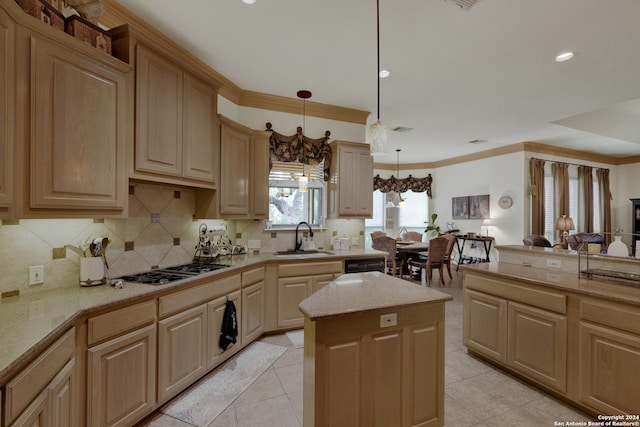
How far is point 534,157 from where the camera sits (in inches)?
246

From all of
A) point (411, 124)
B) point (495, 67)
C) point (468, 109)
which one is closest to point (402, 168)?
point (411, 124)

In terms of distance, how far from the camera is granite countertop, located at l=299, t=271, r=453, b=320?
147 cm

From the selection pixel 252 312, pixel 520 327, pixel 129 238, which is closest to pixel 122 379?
pixel 129 238

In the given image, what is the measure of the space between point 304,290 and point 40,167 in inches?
96.7

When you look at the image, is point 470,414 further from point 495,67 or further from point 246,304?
point 495,67

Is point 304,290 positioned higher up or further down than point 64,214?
further down

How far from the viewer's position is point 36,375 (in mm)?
1094

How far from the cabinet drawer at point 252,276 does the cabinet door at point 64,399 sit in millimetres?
1478

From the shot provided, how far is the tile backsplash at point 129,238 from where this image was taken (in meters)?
1.71

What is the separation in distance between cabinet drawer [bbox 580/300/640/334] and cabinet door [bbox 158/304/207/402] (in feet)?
9.10

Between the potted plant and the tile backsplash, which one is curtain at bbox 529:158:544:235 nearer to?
the potted plant

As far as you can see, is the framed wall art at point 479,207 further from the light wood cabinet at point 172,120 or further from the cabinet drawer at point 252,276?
the light wood cabinet at point 172,120

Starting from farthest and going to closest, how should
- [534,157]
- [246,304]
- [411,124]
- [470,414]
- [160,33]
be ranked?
[534,157] < [411,124] < [246,304] < [160,33] < [470,414]

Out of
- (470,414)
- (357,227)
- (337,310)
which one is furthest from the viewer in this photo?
(357,227)
